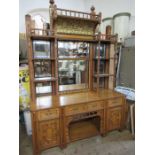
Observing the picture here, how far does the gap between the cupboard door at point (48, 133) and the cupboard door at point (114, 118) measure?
Answer: 0.87 metres

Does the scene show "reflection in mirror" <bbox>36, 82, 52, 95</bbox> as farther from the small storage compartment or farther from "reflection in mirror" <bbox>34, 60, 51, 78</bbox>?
the small storage compartment

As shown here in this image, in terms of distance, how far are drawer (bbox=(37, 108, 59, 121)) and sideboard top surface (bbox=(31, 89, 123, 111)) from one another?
53 mm

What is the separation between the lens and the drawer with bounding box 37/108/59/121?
1.72 meters

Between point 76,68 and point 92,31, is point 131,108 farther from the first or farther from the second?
point 92,31

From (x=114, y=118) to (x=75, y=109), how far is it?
2.52 feet

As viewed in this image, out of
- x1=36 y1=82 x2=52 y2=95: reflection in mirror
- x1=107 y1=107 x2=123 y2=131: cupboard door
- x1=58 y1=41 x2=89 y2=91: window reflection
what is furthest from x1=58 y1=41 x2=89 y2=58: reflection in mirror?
x1=107 y1=107 x2=123 y2=131: cupboard door

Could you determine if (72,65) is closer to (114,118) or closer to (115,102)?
(115,102)

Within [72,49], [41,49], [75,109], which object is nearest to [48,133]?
[75,109]

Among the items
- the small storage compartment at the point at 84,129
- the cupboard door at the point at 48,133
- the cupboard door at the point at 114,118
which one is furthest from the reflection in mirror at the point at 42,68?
the cupboard door at the point at 114,118

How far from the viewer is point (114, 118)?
7.36 feet

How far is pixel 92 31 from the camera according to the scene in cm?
231
